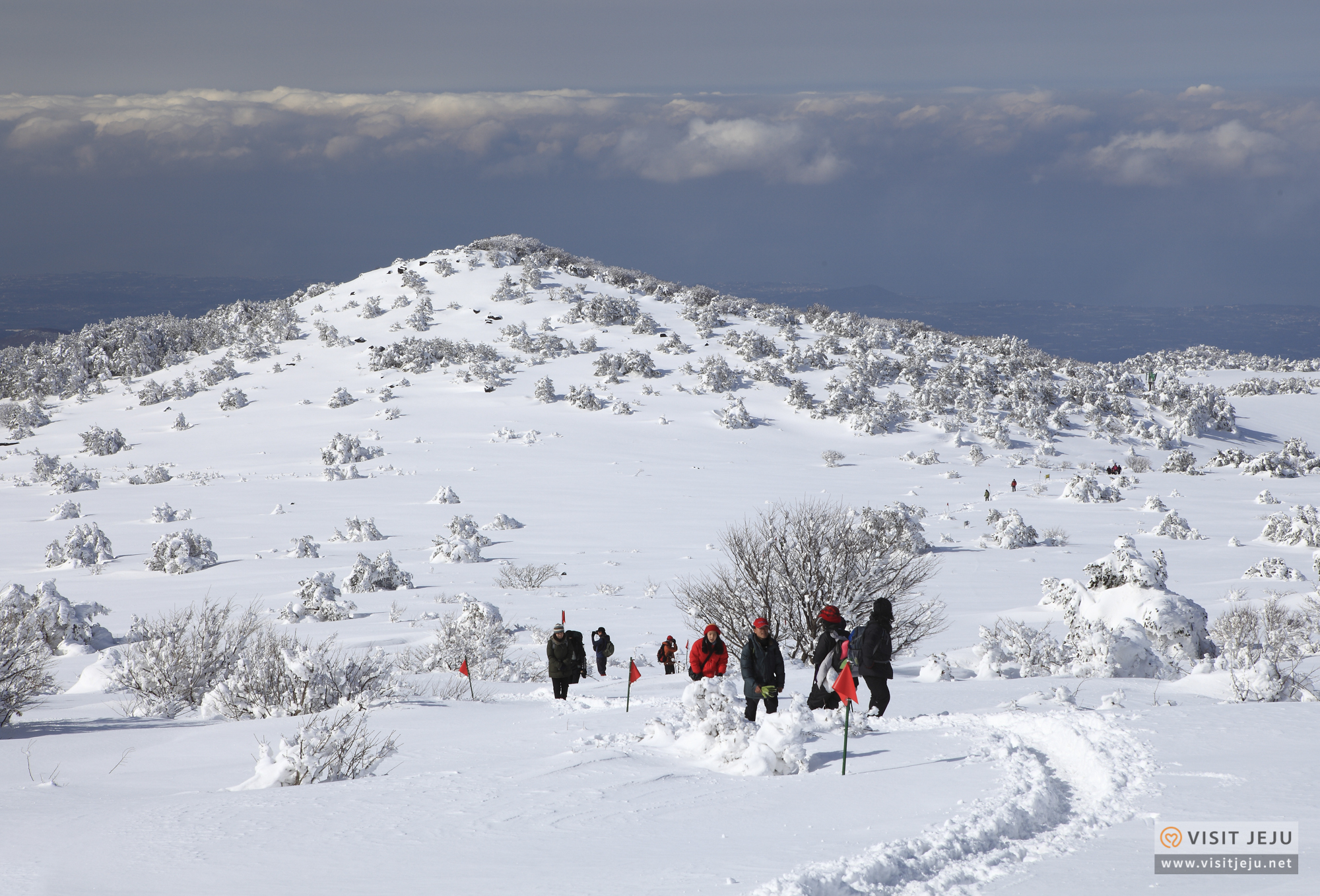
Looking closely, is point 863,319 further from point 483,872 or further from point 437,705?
point 483,872

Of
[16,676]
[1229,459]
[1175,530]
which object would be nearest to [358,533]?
[16,676]

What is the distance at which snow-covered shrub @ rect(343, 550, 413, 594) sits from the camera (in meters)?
22.9

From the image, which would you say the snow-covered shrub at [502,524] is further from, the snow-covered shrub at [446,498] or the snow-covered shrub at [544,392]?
the snow-covered shrub at [544,392]

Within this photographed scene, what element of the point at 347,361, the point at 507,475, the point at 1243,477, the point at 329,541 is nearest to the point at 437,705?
the point at 329,541

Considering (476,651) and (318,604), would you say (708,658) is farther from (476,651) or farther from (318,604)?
(318,604)

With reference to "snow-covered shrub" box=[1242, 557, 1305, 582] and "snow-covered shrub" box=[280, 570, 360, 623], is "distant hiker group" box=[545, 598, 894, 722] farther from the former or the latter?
"snow-covered shrub" box=[1242, 557, 1305, 582]

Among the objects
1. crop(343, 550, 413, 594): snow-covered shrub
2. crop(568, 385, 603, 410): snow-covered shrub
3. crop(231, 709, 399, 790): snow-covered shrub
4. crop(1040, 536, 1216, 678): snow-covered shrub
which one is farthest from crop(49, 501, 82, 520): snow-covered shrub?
crop(1040, 536, 1216, 678): snow-covered shrub

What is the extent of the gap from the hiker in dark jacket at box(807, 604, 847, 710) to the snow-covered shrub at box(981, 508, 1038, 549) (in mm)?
20517

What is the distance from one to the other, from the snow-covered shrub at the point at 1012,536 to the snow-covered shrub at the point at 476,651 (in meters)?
18.1

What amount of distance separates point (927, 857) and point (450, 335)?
6061cm

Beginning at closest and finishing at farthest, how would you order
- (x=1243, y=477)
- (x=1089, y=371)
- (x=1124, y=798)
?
(x=1124, y=798) → (x=1243, y=477) → (x=1089, y=371)

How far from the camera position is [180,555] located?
24938 millimetres

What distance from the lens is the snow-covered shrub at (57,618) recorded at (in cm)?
1619

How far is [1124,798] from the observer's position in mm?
6762
